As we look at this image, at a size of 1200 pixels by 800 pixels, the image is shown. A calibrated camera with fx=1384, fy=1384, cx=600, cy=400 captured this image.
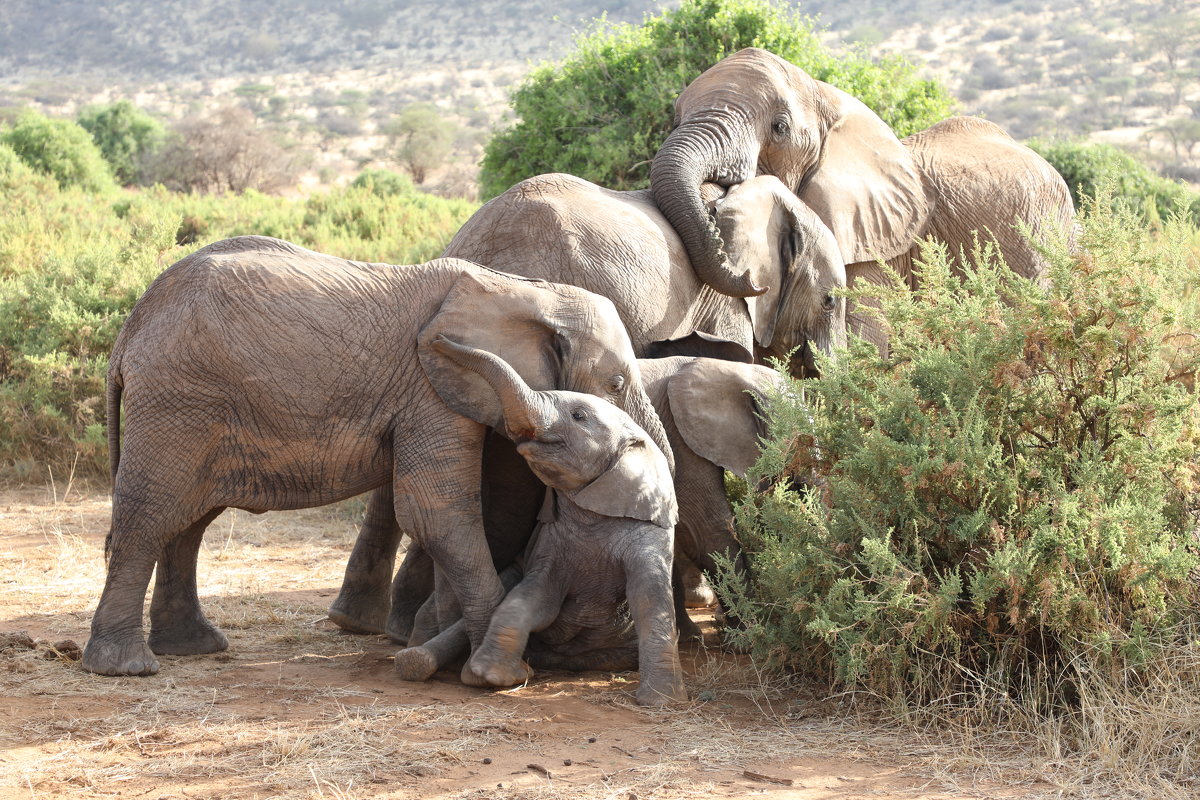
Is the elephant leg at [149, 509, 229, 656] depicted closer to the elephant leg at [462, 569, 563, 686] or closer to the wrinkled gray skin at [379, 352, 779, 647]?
the wrinkled gray skin at [379, 352, 779, 647]

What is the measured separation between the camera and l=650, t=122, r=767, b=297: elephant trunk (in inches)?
270

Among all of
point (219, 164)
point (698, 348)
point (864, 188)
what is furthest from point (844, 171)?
point (219, 164)

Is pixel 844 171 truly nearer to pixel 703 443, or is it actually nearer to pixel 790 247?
pixel 790 247

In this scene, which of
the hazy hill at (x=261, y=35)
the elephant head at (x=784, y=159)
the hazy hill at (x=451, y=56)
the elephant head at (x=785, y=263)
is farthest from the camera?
the hazy hill at (x=261, y=35)

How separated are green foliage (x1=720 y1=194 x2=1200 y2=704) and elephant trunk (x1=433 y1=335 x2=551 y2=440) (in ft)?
3.06

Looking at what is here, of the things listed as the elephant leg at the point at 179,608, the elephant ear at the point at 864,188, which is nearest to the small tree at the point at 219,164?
the elephant ear at the point at 864,188

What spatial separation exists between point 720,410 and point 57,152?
756 inches

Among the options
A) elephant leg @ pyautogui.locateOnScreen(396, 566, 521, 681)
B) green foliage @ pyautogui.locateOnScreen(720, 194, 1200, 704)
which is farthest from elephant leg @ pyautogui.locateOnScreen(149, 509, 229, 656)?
green foliage @ pyautogui.locateOnScreen(720, 194, 1200, 704)

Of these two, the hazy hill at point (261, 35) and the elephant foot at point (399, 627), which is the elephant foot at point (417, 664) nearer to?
the elephant foot at point (399, 627)

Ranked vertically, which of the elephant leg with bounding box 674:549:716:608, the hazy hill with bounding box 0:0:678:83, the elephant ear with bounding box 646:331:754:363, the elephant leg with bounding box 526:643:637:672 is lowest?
the elephant leg with bounding box 674:549:716:608

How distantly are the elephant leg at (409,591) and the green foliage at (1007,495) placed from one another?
169 centimetres

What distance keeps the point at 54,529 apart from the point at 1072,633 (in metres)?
6.20

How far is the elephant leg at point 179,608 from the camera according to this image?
19.9ft

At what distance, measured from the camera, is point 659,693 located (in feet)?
17.4
